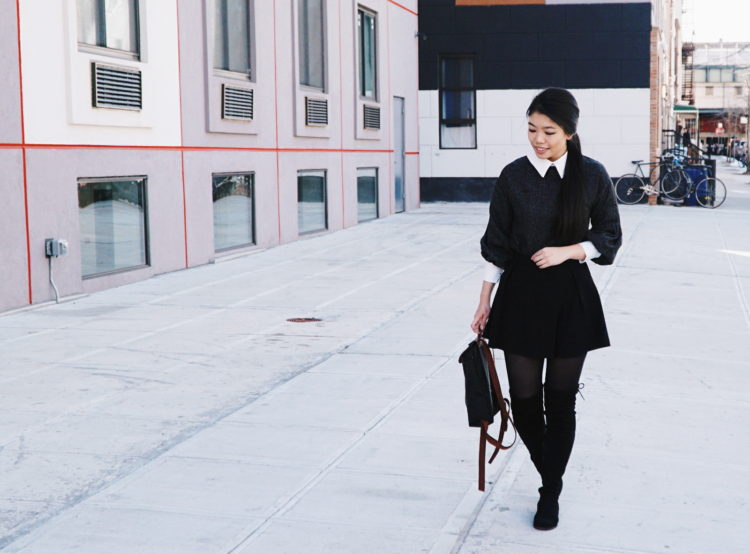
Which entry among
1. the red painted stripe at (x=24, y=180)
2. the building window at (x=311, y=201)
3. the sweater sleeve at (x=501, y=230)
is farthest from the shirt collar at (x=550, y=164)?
the building window at (x=311, y=201)

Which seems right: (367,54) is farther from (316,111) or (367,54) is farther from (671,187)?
(671,187)

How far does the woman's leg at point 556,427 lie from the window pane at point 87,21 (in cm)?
855

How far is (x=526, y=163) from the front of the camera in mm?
4395

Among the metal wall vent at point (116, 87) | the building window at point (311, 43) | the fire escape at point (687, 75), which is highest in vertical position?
the fire escape at point (687, 75)

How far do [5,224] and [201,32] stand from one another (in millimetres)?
4903

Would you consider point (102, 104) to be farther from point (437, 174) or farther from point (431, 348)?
point (437, 174)

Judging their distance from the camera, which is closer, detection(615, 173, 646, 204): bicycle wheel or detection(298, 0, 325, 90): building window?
detection(298, 0, 325, 90): building window

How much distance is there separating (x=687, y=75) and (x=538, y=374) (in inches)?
3532

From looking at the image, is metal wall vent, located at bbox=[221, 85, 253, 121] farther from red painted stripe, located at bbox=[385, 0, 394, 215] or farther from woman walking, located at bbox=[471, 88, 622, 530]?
woman walking, located at bbox=[471, 88, 622, 530]

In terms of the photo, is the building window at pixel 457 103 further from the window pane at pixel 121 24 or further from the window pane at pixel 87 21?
the window pane at pixel 87 21

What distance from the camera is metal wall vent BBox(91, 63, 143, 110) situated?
11.5 meters

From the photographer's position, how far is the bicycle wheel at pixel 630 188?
25844 millimetres

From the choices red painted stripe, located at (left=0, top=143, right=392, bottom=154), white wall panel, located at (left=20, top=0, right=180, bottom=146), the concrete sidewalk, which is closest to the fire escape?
red painted stripe, located at (left=0, top=143, right=392, bottom=154)

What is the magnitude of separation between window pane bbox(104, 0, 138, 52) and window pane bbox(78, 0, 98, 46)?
10.3 inches
